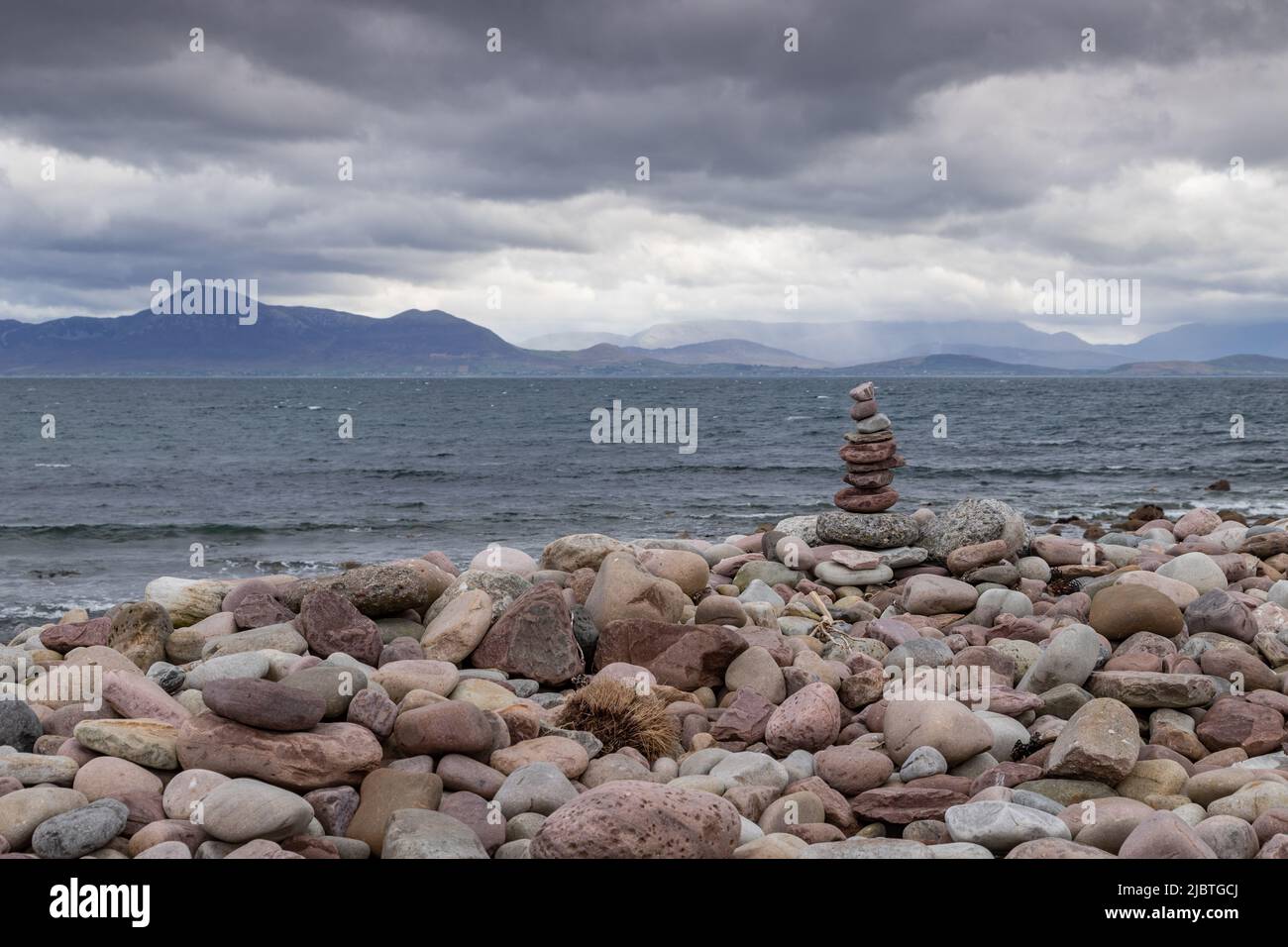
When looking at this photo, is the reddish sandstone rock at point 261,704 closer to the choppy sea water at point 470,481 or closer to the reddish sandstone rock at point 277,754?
the reddish sandstone rock at point 277,754

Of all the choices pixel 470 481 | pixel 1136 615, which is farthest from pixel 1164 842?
pixel 470 481

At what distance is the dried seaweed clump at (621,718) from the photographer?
7.56m

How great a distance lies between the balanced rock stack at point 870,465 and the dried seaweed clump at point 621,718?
703 cm

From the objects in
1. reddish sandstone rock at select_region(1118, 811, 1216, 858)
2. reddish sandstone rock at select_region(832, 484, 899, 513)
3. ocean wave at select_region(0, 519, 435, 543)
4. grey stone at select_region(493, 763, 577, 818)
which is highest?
reddish sandstone rock at select_region(832, 484, 899, 513)

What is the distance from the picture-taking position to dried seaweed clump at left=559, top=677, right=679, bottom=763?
24.8ft

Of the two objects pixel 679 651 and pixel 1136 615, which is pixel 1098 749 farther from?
pixel 679 651

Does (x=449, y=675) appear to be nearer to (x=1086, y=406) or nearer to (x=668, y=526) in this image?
(x=668, y=526)

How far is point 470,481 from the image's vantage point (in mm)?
34625

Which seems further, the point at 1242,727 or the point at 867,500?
the point at 867,500

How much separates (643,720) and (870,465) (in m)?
7.60

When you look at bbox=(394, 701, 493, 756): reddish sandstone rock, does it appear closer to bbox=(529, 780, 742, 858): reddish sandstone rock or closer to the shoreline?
the shoreline

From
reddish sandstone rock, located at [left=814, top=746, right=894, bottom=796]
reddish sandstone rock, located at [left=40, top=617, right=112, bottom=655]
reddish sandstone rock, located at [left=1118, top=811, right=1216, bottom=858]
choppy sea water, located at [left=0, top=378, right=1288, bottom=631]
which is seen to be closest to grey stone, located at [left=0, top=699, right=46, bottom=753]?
reddish sandstone rock, located at [left=40, top=617, right=112, bottom=655]

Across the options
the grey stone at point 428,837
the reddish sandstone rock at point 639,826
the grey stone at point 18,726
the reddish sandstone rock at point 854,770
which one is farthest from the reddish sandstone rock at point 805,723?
the grey stone at point 18,726

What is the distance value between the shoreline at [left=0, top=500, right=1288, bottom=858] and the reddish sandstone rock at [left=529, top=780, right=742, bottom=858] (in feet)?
0.06
